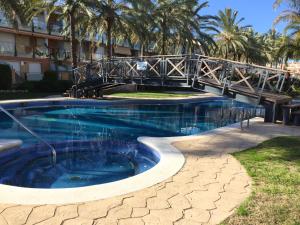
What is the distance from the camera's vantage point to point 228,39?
39.6 m

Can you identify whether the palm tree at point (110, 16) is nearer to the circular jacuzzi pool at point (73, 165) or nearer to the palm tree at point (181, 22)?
the palm tree at point (181, 22)

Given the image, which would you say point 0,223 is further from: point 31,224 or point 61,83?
point 61,83

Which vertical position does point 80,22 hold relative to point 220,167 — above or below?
above

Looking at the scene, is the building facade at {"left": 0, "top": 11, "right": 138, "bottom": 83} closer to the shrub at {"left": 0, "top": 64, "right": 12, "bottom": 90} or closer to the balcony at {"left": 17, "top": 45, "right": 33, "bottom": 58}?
the balcony at {"left": 17, "top": 45, "right": 33, "bottom": 58}

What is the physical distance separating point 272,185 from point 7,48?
96.0ft

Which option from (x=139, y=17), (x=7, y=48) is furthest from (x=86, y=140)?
(x=7, y=48)

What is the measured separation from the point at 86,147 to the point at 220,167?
193 inches

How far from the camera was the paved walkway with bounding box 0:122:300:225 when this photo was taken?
3.63 meters

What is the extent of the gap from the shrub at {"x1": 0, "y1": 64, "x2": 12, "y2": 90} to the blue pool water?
7334 mm

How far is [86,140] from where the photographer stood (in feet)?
33.7

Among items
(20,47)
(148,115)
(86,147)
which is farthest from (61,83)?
(86,147)

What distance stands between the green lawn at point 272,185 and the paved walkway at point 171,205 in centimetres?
20

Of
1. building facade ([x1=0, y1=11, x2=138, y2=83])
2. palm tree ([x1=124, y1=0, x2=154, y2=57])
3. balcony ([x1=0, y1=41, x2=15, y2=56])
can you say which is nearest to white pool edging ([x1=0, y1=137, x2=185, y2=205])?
palm tree ([x1=124, y1=0, x2=154, y2=57])

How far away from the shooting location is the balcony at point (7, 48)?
27.8 meters
